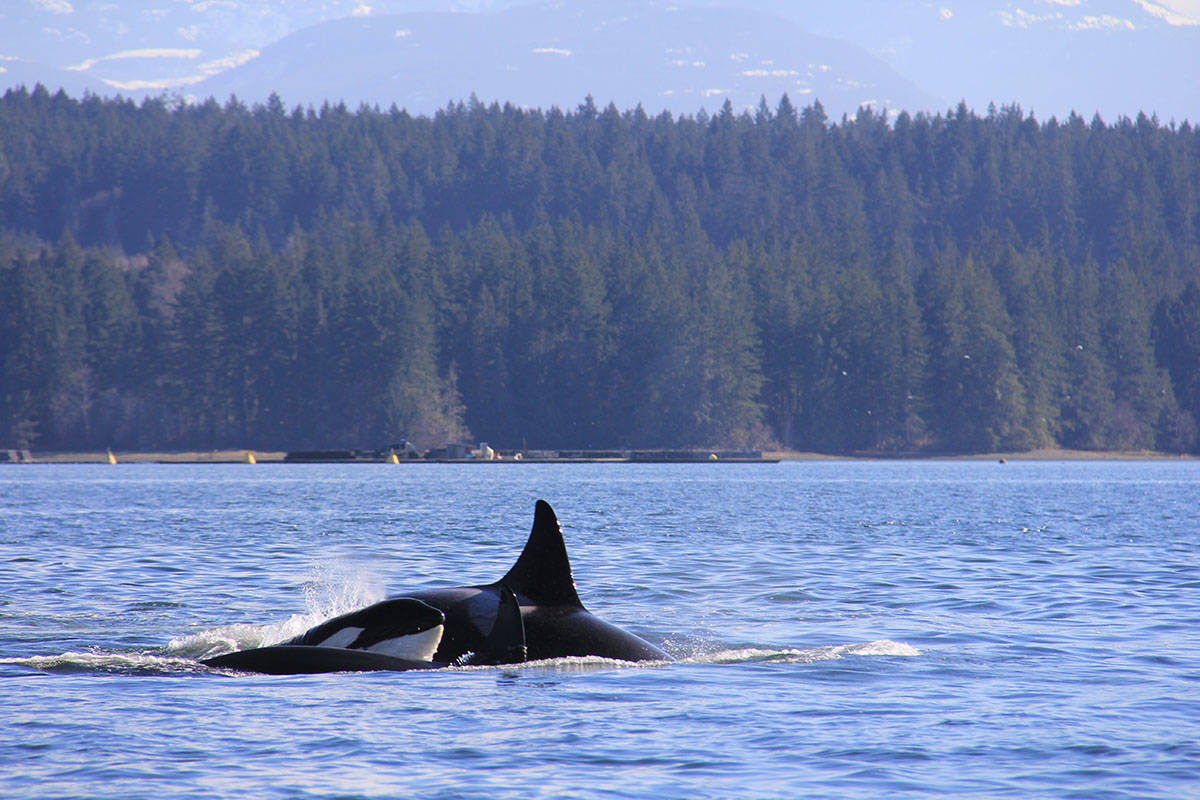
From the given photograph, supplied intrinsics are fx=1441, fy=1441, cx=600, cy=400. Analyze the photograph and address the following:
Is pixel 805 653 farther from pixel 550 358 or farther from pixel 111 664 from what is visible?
pixel 550 358

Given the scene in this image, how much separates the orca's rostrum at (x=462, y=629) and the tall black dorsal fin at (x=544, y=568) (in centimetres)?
1

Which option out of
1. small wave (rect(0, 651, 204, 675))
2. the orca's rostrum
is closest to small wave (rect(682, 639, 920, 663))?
the orca's rostrum

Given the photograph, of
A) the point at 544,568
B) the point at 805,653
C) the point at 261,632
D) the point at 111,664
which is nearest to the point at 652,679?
the point at 544,568

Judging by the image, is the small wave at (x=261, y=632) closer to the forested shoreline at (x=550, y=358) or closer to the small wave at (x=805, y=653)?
the small wave at (x=805, y=653)

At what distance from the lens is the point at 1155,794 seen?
10750 mm

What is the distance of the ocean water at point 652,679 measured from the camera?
11211mm

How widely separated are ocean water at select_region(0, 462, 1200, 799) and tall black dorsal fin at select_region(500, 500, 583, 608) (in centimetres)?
80

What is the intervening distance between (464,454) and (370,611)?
130 m

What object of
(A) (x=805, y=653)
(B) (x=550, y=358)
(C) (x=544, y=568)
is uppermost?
(B) (x=550, y=358)

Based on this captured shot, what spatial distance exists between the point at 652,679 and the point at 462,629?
84.3 inches

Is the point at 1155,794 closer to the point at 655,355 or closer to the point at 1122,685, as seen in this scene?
the point at 1122,685

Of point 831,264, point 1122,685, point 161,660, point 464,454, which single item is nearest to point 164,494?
point 161,660

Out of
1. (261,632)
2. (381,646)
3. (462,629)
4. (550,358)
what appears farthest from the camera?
(550,358)

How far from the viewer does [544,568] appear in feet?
48.0
